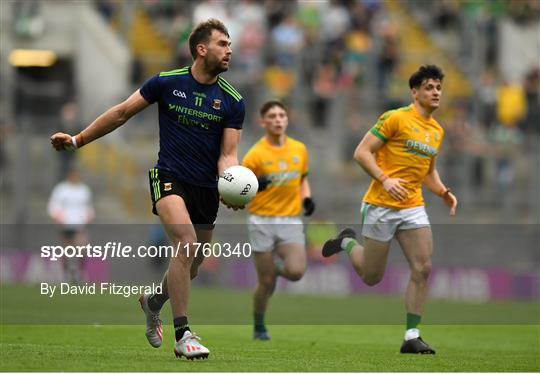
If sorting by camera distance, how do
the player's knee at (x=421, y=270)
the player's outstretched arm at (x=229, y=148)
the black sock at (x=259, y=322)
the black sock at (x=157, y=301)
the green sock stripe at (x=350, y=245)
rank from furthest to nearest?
the black sock at (x=259, y=322), the green sock stripe at (x=350, y=245), the player's knee at (x=421, y=270), the black sock at (x=157, y=301), the player's outstretched arm at (x=229, y=148)

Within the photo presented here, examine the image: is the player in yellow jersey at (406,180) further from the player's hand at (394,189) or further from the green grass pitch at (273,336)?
the green grass pitch at (273,336)

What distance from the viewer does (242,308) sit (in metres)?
22.2

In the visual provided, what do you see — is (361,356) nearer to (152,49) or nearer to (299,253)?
(299,253)

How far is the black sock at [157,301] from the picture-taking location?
1302 cm

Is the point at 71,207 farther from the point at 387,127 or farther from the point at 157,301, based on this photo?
the point at 157,301

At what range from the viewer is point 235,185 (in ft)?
40.4

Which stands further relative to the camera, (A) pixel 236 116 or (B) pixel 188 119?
(A) pixel 236 116

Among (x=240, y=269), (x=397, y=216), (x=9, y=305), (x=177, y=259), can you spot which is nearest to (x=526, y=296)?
(x=240, y=269)

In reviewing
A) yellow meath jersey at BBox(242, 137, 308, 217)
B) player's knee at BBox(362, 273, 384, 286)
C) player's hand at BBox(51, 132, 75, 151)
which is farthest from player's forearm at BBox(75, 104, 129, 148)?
yellow meath jersey at BBox(242, 137, 308, 217)

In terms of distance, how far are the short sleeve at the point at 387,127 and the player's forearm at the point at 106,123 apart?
3080 mm

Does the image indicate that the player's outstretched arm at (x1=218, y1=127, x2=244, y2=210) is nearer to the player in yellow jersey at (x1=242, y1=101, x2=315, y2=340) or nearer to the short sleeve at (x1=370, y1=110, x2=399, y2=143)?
the short sleeve at (x1=370, y1=110, x2=399, y2=143)

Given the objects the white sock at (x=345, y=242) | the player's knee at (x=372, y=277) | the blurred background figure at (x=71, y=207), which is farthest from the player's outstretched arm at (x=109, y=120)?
the blurred background figure at (x=71, y=207)

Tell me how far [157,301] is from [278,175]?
4202 millimetres

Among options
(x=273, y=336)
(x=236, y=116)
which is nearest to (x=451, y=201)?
(x=273, y=336)
